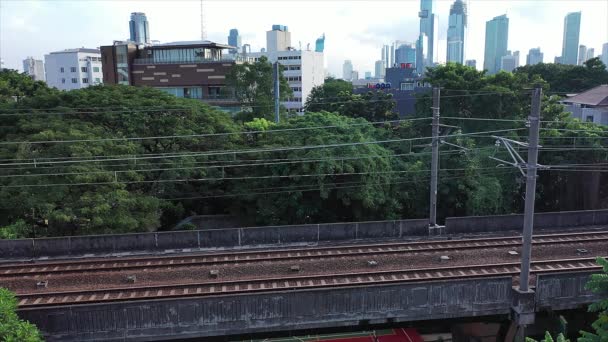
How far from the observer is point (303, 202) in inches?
769

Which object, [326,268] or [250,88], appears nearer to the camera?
[326,268]

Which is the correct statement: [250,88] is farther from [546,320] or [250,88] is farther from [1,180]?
[546,320]

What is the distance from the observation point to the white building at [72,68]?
7888cm

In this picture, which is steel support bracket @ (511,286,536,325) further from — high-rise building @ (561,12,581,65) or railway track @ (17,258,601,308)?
high-rise building @ (561,12,581,65)

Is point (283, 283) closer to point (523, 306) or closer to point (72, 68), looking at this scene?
point (523, 306)

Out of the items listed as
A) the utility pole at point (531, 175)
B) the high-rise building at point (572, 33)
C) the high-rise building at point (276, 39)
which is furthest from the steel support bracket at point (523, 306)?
the high-rise building at point (572, 33)

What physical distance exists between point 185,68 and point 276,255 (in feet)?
127

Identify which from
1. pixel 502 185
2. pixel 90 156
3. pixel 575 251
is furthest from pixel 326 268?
pixel 502 185

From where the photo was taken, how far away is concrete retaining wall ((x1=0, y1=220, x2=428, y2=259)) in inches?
598

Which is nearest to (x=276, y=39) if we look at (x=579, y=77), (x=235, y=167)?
(x=579, y=77)

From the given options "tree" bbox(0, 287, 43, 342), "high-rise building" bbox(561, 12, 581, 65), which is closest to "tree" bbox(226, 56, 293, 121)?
"tree" bbox(0, 287, 43, 342)

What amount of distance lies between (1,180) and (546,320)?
→ 19184mm

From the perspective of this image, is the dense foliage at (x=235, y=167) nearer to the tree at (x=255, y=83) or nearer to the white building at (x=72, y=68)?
the tree at (x=255, y=83)

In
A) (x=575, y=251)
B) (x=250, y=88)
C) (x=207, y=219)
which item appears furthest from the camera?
(x=250, y=88)
